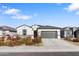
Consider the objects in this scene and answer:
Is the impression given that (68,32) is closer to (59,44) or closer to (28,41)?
(59,44)

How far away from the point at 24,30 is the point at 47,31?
696 millimetres

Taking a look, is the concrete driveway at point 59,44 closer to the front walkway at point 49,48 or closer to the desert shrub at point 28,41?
the front walkway at point 49,48

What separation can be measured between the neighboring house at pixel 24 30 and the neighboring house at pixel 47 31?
20 centimetres

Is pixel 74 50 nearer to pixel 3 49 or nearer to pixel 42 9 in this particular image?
pixel 42 9

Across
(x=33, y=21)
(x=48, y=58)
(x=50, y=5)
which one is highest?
(x=50, y=5)

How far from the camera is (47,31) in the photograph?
6.38 m

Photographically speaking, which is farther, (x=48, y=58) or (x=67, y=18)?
(x=67, y=18)

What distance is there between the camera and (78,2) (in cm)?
582

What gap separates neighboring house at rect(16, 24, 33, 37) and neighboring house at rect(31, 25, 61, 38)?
20 centimetres

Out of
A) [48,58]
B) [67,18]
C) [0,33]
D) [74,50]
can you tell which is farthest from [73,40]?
[0,33]

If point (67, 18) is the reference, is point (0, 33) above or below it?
below

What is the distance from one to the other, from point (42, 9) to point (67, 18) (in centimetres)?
74

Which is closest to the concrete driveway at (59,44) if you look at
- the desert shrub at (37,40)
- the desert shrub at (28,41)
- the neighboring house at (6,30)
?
the desert shrub at (37,40)

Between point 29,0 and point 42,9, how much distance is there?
0.43 metres
